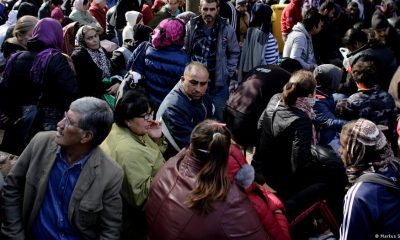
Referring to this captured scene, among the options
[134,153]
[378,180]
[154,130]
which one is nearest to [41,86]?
[154,130]

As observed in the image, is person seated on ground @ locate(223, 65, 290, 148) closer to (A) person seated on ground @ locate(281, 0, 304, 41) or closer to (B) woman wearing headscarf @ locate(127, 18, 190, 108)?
(B) woman wearing headscarf @ locate(127, 18, 190, 108)

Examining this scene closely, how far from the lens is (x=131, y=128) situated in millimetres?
3299

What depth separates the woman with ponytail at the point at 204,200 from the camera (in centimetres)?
261

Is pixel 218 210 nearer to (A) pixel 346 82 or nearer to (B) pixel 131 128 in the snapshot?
(B) pixel 131 128

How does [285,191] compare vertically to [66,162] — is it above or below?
below

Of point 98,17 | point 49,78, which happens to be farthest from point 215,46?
point 98,17

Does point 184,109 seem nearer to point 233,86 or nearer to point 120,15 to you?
point 233,86

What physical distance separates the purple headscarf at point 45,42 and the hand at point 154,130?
1.18 metres

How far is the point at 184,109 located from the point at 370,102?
1.70 meters

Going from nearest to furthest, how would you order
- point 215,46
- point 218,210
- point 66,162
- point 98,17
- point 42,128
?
point 218,210
point 66,162
point 42,128
point 215,46
point 98,17

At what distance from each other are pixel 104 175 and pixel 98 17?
22.8 feet

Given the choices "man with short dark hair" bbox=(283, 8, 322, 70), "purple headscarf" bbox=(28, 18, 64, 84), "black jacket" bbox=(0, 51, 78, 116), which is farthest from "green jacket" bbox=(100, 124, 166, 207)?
"man with short dark hair" bbox=(283, 8, 322, 70)

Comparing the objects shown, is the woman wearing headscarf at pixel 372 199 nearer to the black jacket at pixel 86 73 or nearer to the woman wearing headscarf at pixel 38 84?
the woman wearing headscarf at pixel 38 84

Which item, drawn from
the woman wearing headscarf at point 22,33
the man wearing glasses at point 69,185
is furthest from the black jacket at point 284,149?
the woman wearing headscarf at point 22,33
